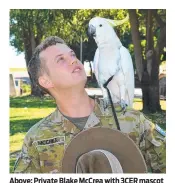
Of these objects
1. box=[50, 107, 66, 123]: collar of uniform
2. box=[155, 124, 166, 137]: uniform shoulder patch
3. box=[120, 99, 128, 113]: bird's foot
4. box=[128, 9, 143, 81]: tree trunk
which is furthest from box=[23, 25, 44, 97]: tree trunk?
box=[155, 124, 166, 137]: uniform shoulder patch

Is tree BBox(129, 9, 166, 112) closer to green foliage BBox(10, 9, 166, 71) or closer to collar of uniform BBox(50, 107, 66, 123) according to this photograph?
green foliage BBox(10, 9, 166, 71)

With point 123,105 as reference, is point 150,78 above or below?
above

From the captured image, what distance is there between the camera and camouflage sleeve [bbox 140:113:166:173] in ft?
12.1

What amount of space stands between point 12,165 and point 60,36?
1034mm

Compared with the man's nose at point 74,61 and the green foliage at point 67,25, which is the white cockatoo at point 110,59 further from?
the man's nose at point 74,61

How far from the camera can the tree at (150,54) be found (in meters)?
3.74

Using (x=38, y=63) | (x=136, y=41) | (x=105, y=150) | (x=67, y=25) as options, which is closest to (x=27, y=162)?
(x=105, y=150)

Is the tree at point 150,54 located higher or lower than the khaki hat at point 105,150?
higher

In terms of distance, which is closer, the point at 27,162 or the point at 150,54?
the point at 27,162

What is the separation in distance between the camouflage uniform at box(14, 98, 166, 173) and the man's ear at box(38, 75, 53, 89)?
200 millimetres

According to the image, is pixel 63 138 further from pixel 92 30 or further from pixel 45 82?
pixel 92 30

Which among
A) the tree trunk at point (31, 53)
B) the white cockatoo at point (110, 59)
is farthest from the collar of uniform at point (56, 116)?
the white cockatoo at point (110, 59)

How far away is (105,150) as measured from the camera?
3.67 metres

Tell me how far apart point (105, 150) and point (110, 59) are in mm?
682
